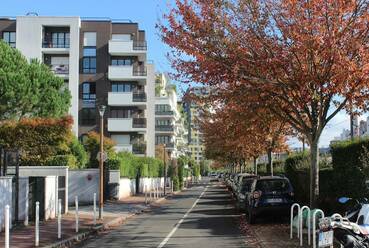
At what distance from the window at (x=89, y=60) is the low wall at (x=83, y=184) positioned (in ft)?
125

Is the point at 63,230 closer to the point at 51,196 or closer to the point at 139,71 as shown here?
the point at 51,196

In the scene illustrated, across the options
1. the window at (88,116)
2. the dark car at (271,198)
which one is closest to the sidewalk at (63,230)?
the dark car at (271,198)

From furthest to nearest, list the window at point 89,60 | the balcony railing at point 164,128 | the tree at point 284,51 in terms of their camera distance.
→ the balcony railing at point 164,128
the window at point 89,60
the tree at point 284,51

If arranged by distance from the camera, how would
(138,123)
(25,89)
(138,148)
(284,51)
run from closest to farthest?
(284,51), (25,89), (138,123), (138,148)

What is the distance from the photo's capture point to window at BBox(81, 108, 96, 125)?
230ft

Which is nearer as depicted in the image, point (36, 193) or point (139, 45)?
point (36, 193)

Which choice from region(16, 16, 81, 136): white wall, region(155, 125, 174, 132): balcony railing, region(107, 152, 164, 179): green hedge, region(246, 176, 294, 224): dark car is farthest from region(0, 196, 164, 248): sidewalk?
region(155, 125, 174, 132): balcony railing

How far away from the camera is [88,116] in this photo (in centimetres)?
7006

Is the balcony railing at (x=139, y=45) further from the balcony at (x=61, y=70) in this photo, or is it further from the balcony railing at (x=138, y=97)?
the balcony at (x=61, y=70)

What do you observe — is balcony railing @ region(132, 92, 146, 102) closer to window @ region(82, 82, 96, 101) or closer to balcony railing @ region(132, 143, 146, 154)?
window @ region(82, 82, 96, 101)

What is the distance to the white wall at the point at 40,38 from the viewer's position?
67438mm

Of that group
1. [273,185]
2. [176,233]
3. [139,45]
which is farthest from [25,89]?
[139,45]

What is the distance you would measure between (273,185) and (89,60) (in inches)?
2068

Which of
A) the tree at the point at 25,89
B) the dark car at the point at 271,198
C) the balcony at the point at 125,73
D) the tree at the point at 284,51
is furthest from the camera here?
the balcony at the point at 125,73
